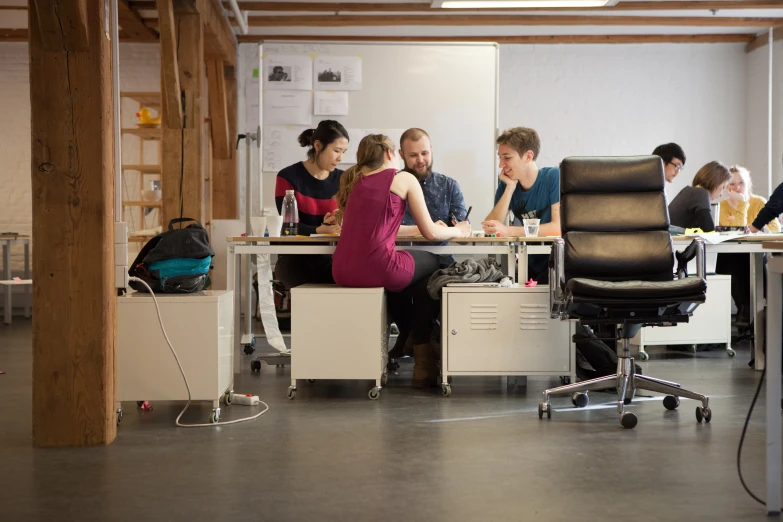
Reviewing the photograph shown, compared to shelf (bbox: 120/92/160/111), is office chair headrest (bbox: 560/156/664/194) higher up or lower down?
lower down

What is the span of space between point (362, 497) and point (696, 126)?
7197 millimetres

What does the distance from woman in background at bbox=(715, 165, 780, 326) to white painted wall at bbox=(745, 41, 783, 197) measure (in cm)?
132

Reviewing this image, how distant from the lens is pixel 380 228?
3893mm

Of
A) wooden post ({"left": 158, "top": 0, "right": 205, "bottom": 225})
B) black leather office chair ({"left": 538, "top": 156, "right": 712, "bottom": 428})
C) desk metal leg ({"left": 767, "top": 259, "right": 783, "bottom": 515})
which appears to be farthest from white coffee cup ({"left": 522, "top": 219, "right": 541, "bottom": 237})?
wooden post ({"left": 158, "top": 0, "right": 205, "bottom": 225})

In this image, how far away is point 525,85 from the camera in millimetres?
8555

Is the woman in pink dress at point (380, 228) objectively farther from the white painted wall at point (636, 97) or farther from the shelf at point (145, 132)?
the white painted wall at point (636, 97)

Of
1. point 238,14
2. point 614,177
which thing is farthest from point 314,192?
point 238,14

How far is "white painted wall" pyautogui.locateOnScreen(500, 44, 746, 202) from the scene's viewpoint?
856cm

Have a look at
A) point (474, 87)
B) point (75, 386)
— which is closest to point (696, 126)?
point (474, 87)

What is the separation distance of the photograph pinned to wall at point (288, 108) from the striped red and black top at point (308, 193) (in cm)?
122

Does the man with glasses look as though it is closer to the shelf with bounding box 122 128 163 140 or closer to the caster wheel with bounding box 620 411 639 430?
the caster wheel with bounding box 620 411 639 430

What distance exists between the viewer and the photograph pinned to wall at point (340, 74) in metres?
6.20

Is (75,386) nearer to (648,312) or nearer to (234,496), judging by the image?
(234,496)

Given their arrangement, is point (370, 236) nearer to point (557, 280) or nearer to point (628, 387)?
point (557, 280)
